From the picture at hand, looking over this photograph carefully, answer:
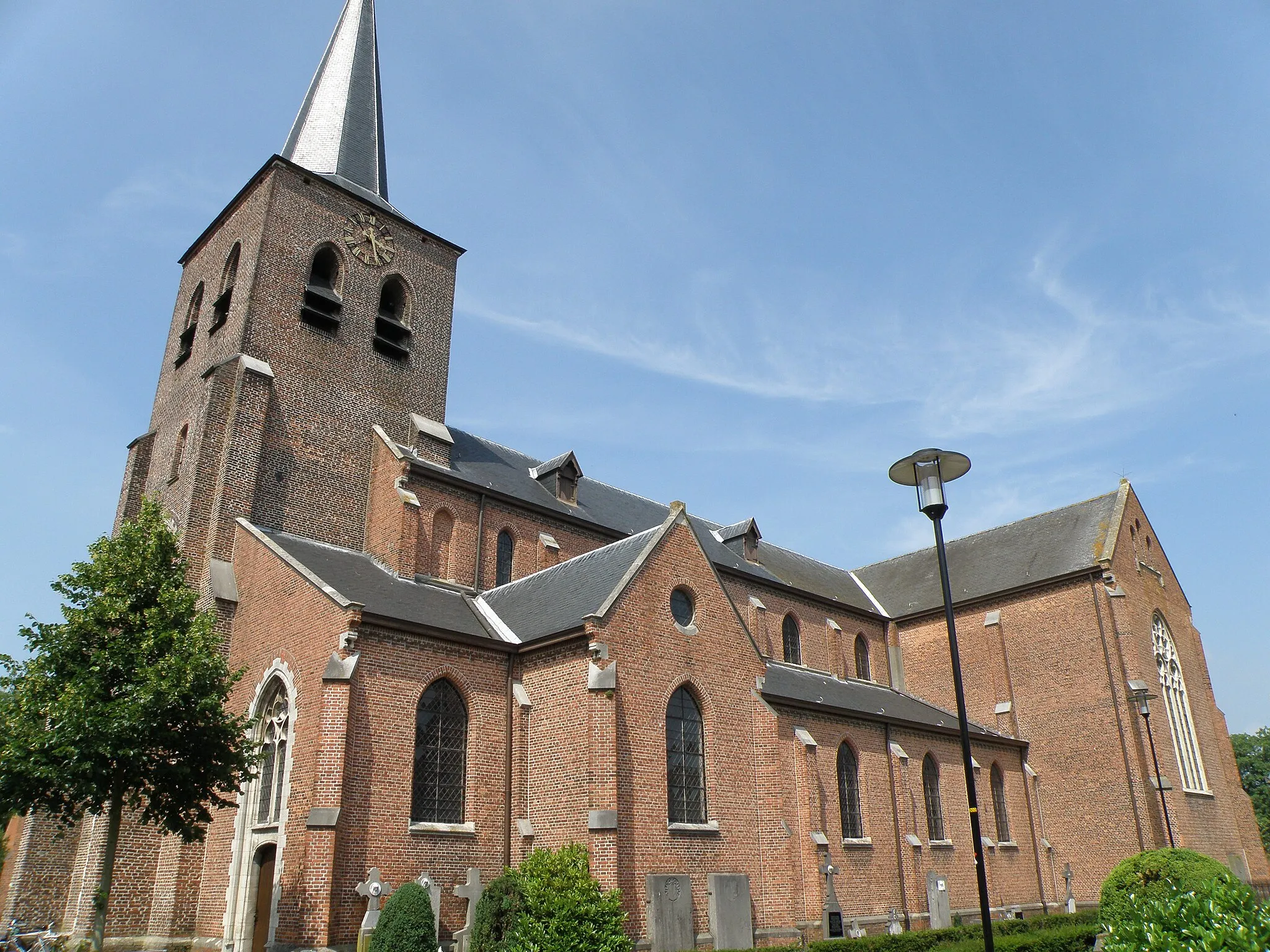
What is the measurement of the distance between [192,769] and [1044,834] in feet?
85.6

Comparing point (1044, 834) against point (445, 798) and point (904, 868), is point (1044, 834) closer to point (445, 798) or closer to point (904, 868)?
point (904, 868)

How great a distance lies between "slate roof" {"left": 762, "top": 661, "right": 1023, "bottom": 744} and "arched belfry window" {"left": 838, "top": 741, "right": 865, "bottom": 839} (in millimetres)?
1116

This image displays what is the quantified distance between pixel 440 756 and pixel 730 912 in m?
6.27

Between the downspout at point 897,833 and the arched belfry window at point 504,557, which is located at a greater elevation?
the arched belfry window at point 504,557

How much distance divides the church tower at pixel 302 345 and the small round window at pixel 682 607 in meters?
8.47

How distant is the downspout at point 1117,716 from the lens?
28.1m

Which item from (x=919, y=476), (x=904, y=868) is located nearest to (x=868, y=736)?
(x=904, y=868)

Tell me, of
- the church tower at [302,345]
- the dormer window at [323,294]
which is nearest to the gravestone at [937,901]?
the church tower at [302,345]

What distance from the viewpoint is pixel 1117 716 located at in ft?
96.3

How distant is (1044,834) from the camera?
2972cm

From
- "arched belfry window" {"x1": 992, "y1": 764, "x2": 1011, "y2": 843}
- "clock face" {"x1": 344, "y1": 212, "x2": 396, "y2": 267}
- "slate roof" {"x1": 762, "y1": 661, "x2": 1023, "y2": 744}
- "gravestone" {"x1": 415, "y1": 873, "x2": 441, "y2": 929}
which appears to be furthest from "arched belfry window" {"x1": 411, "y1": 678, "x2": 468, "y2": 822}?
"arched belfry window" {"x1": 992, "y1": 764, "x2": 1011, "y2": 843}

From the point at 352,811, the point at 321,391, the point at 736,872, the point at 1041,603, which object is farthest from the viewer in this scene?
the point at 1041,603

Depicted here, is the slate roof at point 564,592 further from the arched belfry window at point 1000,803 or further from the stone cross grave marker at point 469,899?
the arched belfry window at point 1000,803

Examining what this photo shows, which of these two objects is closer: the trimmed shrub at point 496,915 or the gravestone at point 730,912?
the trimmed shrub at point 496,915
